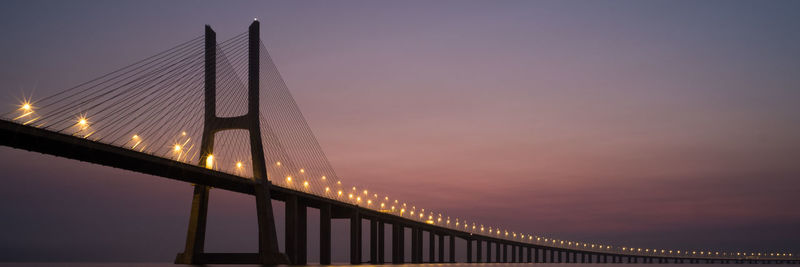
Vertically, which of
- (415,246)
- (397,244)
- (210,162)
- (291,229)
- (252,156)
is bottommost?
(415,246)

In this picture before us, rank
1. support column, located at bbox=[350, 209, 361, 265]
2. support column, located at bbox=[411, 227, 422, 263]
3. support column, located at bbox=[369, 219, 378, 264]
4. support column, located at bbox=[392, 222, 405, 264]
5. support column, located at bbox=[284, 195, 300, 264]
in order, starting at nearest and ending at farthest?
support column, located at bbox=[284, 195, 300, 264] → support column, located at bbox=[350, 209, 361, 265] → support column, located at bbox=[369, 219, 378, 264] → support column, located at bbox=[392, 222, 405, 264] → support column, located at bbox=[411, 227, 422, 263]

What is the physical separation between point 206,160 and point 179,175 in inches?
157

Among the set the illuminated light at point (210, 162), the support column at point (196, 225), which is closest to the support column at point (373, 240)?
the support column at point (196, 225)

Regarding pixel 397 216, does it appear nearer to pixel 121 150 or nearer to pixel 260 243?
pixel 260 243

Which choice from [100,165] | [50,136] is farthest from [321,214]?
[50,136]

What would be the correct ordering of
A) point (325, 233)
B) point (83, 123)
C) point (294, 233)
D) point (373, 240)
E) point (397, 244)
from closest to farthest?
1. point (83, 123)
2. point (294, 233)
3. point (325, 233)
4. point (373, 240)
5. point (397, 244)

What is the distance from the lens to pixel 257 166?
6034 cm

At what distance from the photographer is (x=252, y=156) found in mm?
59750

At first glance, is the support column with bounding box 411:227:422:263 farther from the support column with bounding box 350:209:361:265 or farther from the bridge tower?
the bridge tower

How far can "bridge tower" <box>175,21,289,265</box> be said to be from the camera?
59562 millimetres

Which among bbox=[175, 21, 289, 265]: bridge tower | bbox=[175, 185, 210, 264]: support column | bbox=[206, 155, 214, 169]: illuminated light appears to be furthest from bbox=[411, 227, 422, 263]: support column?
bbox=[206, 155, 214, 169]: illuminated light

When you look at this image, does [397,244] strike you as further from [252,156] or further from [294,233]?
[252,156]

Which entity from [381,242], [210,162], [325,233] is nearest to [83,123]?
[210,162]

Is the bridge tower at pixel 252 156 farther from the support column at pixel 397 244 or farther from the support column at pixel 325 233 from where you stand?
the support column at pixel 397 244
